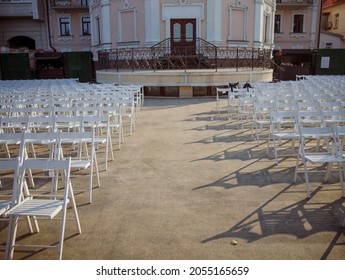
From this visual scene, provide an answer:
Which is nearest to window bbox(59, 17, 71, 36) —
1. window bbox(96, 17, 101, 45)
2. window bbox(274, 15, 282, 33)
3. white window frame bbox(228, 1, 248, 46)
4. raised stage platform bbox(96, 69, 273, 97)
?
window bbox(96, 17, 101, 45)

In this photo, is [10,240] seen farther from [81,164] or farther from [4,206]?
[81,164]

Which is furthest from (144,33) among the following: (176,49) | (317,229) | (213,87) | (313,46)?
(317,229)

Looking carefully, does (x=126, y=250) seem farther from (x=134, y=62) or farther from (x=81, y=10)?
(x=81, y=10)

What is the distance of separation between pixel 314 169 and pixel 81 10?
3198 cm

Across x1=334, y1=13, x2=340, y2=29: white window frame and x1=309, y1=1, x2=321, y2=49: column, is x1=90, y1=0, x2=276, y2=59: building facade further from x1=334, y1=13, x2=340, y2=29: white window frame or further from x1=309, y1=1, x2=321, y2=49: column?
x1=334, y1=13, x2=340, y2=29: white window frame

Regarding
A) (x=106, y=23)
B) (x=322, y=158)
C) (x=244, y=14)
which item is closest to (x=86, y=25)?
(x=106, y=23)

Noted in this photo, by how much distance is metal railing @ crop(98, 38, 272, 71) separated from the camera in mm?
20953

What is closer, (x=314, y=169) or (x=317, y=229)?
(x=317, y=229)

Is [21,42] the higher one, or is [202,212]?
[21,42]

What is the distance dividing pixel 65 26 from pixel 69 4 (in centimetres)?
215

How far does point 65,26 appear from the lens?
3428 centimetres

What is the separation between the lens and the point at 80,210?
4805mm

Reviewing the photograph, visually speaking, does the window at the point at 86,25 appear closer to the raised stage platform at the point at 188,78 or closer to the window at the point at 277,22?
the window at the point at 277,22

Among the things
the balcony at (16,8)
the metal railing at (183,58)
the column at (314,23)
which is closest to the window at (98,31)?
the metal railing at (183,58)
